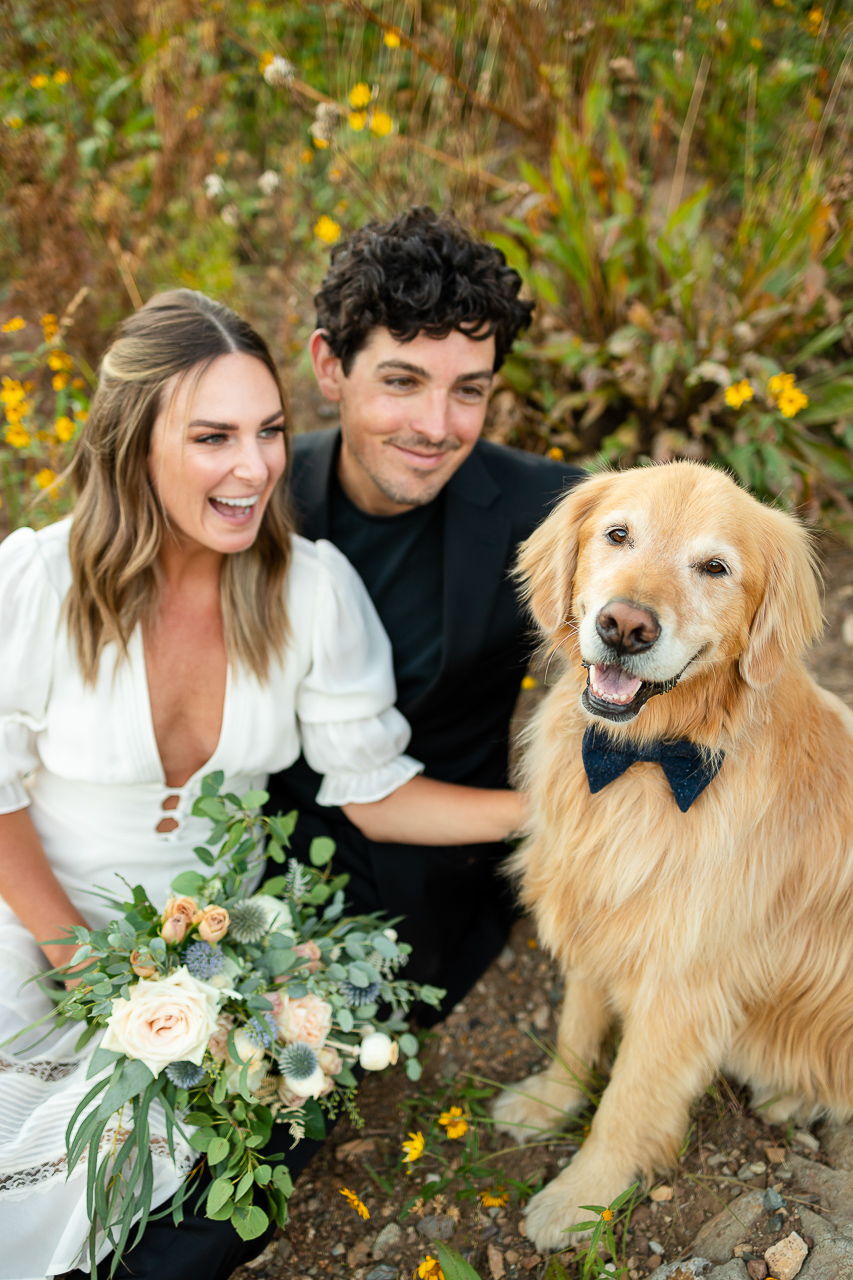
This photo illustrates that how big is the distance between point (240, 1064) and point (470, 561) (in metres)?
1.48

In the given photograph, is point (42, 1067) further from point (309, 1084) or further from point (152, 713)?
point (152, 713)

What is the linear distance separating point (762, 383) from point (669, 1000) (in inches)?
102

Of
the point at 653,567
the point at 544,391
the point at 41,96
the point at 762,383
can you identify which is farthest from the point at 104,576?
the point at 41,96

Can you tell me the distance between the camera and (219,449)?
79.7 inches

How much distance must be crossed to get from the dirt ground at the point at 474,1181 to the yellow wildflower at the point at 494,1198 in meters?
0.02

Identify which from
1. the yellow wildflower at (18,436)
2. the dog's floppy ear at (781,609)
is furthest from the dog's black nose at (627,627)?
the yellow wildflower at (18,436)

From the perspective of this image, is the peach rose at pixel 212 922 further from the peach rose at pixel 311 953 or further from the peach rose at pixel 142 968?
the peach rose at pixel 311 953

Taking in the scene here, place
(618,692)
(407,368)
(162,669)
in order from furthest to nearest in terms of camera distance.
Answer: (407,368), (162,669), (618,692)

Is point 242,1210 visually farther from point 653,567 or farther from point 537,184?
point 537,184

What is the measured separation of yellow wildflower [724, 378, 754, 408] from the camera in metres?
3.16

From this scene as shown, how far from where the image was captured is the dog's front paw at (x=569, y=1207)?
203 cm

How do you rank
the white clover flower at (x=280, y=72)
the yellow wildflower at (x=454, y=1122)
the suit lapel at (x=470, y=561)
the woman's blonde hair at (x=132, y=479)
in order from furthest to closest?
1. the white clover flower at (x=280, y=72)
2. the suit lapel at (x=470, y=561)
3. the yellow wildflower at (x=454, y=1122)
4. the woman's blonde hair at (x=132, y=479)

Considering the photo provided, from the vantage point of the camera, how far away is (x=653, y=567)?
1620 millimetres

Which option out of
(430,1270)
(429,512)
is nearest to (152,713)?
(429,512)
